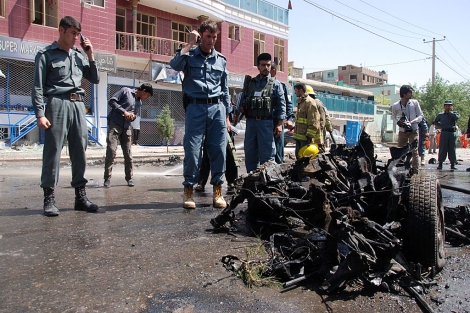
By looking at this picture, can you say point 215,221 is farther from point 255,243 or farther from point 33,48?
point 33,48

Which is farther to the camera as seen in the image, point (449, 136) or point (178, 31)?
point (178, 31)

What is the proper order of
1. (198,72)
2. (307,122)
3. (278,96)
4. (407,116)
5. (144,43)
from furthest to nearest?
(144,43) < (407,116) < (307,122) < (278,96) < (198,72)

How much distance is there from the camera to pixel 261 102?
17.4 feet

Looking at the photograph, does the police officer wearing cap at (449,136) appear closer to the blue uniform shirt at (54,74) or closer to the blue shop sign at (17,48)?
the blue uniform shirt at (54,74)

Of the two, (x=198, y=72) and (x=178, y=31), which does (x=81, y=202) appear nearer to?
(x=198, y=72)

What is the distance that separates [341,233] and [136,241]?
163 cm

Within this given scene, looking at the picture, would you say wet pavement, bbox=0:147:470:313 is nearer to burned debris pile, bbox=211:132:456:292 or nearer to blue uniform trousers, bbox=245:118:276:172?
burned debris pile, bbox=211:132:456:292

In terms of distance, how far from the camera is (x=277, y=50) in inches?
1192

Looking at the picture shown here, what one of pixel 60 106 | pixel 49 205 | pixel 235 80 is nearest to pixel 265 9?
pixel 235 80

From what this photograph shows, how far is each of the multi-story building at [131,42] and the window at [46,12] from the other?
42mm

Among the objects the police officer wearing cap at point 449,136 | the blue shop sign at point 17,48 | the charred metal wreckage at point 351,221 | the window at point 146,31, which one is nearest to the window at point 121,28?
the window at point 146,31

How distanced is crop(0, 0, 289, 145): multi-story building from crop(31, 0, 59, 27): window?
4 centimetres

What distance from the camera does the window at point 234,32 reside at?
26.5 metres

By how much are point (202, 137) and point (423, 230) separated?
261 centimetres
